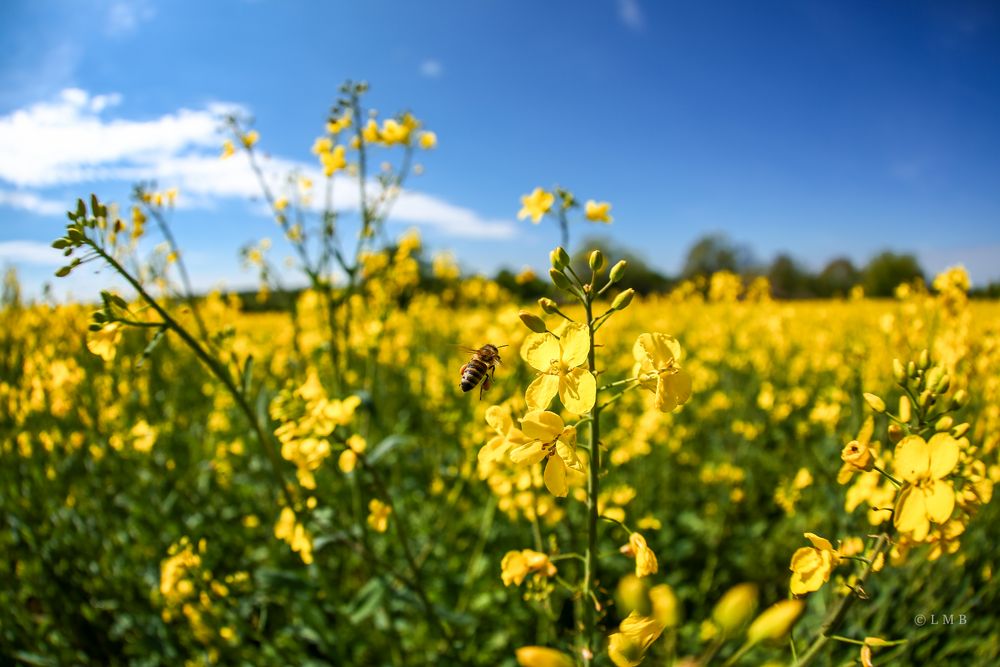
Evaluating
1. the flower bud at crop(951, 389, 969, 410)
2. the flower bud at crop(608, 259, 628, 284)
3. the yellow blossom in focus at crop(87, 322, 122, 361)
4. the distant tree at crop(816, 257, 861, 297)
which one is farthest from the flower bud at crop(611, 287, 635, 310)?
the distant tree at crop(816, 257, 861, 297)

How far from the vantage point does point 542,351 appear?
115cm

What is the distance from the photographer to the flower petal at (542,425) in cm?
103

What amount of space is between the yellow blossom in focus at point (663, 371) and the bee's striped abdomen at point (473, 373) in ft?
2.57

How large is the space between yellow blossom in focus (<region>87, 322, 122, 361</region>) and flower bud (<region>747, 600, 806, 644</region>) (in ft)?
6.25

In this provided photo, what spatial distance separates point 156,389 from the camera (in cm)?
555

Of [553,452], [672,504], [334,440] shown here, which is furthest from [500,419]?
[672,504]

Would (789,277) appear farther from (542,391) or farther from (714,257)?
(542,391)

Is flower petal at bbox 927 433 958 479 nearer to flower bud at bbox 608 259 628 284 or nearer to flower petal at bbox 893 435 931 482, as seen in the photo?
flower petal at bbox 893 435 931 482

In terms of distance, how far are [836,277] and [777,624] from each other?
52461 millimetres

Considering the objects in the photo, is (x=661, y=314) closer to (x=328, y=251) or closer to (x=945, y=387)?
(x=328, y=251)

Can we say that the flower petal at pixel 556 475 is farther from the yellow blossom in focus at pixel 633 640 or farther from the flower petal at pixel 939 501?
the flower petal at pixel 939 501

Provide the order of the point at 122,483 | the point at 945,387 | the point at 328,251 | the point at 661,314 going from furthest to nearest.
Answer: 1. the point at 661,314
2. the point at 122,483
3. the point at 328,251
4. the point at 945,387

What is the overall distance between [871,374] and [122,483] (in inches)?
272

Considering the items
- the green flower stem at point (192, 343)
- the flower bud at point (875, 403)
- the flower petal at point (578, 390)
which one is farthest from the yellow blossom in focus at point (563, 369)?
the green flower stem at point (192, 343)
